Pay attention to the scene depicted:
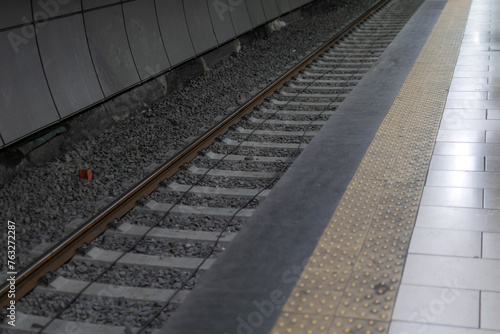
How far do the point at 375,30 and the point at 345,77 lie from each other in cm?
510

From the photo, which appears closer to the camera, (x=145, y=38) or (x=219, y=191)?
(x=219, y=191)

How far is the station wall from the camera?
696 cm

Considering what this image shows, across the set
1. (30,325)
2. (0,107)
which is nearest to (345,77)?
(0,107)

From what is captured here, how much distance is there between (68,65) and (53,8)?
752mm

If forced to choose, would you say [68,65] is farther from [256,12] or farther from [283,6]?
[283,6]

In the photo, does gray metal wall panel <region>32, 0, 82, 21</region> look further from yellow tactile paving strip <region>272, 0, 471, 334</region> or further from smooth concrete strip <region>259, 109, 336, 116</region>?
yellow tactile paving strip <region>272, 0, 471, 334</region>

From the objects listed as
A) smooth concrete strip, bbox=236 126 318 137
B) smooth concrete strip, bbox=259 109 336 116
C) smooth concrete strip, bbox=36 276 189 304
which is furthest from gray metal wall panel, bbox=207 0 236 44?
smooth concrete strip, bbox=36 276 189 304

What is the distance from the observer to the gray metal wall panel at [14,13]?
6.79m

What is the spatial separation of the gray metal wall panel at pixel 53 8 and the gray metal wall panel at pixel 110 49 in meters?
0.28

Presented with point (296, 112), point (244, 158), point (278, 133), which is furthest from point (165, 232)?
point (296, 112)

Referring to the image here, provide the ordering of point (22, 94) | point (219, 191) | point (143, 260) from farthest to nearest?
point (22, 94), point (219, 191), point (143, 260)

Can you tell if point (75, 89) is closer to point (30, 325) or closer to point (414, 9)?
point (30, 325)

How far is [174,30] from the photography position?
10.6m

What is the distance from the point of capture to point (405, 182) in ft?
18.1
